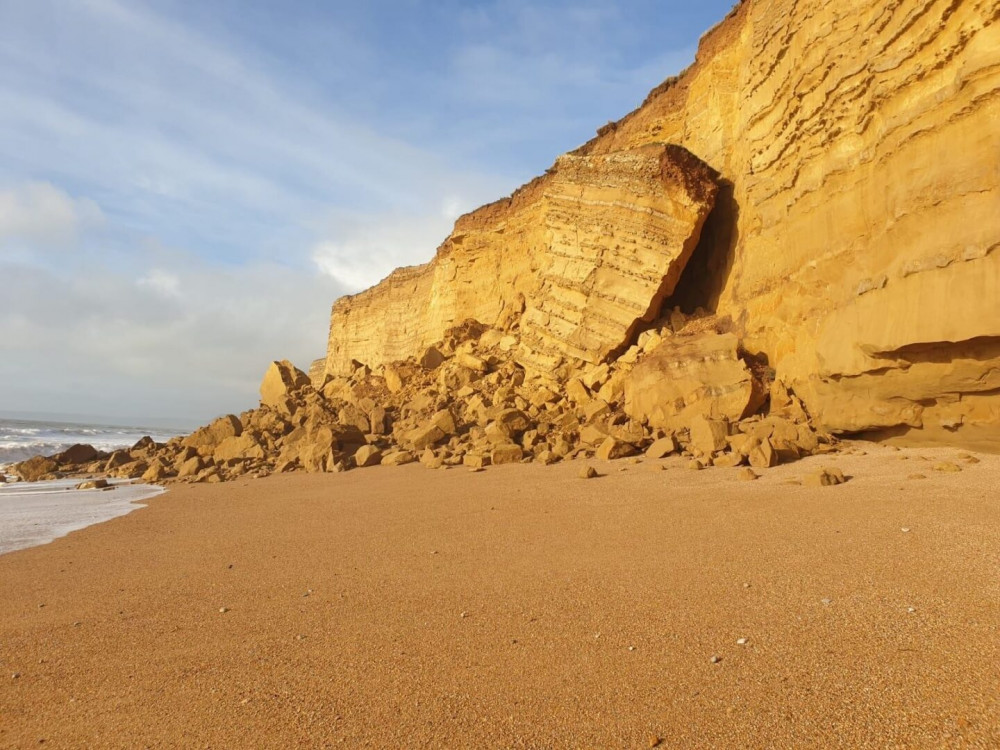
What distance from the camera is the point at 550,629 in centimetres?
255

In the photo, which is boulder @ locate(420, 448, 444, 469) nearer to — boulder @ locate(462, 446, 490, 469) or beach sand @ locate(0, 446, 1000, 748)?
boulder @ locate(462, 446, 490, 469)

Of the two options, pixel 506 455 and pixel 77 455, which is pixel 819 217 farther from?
pixel 77 455

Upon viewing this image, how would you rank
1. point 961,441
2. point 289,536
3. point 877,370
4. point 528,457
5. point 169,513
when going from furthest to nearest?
point 528,457 < point 169,513 < point 877,370 < point 961,441 < point 289,536

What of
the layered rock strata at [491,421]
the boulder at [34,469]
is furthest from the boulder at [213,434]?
Result: the boulder at [34,469]

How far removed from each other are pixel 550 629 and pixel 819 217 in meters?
6.53

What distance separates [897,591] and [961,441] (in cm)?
367

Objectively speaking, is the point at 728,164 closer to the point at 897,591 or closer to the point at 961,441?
the point at 961,441

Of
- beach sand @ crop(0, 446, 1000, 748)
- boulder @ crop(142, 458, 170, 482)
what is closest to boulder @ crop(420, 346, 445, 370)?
boulder @ crop(142, 458, 170, 482)

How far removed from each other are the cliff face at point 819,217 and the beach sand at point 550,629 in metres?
1.26

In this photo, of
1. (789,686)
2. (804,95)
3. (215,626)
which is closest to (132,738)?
(215,626)

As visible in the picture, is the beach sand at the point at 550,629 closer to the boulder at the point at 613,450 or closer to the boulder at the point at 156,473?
the boulder at the point at 613,450

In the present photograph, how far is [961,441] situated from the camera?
5.37 m

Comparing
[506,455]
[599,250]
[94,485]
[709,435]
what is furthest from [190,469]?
[709,435]

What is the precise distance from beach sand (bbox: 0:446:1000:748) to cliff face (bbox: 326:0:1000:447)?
1.26 metres
